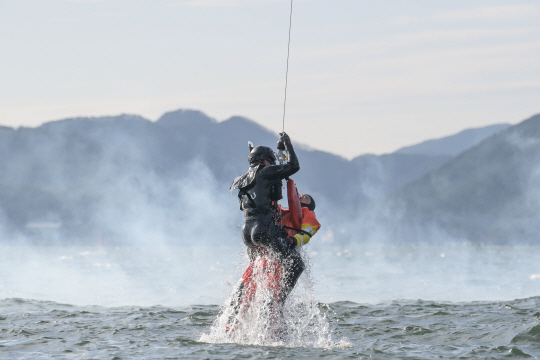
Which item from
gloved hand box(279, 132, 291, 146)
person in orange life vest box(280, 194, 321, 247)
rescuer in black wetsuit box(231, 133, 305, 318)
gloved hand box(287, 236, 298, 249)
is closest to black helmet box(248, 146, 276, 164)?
rescuer in black wetsuit box(231, 133, 305, 318)

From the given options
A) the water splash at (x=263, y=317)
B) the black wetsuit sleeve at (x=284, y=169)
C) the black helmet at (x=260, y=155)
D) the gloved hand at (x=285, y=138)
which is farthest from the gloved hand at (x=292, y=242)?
the gloved hand at (x=285, y=138)

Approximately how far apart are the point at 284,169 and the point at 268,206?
2.14 ft

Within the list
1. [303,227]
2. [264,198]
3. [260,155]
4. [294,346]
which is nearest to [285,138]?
[260,155]

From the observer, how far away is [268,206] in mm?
11094

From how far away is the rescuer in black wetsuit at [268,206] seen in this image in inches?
431

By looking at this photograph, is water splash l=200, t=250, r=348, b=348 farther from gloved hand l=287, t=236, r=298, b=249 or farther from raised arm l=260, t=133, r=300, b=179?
raised arm l=260, t=133, r=300, b=179

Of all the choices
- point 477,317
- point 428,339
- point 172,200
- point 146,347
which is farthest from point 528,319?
point 172,200

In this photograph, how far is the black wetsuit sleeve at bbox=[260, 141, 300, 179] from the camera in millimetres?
10828

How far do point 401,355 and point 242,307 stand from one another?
2475 millimetres

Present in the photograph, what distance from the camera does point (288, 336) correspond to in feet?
37.7

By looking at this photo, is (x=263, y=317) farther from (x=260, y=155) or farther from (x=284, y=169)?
(x=260, y=155)

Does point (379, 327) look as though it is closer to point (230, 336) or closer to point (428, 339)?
point (428, 339)

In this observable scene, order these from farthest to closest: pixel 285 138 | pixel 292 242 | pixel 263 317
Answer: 1. pixel 263 317
2. pixel 292 242
3. pixel 285 138

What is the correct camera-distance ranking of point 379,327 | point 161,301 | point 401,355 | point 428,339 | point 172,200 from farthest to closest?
point 172,200 < point 161,301 < point 379,327 < point 428,339 < point 401,355
